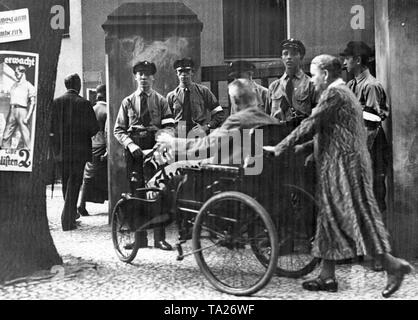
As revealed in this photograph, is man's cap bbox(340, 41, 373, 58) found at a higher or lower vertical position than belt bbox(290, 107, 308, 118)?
higher

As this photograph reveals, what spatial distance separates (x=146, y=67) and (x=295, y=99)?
62.1 inches

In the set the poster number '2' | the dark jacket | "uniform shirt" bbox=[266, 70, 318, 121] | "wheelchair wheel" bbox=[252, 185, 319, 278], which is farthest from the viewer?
the dark jacket

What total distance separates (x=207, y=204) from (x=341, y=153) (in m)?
1.03

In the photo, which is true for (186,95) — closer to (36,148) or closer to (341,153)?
(36,148)

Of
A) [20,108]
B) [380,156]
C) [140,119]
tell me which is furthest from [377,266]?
[20,108]

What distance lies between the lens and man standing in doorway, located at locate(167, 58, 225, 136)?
571 centimetres

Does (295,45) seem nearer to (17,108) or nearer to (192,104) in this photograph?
(192,104)

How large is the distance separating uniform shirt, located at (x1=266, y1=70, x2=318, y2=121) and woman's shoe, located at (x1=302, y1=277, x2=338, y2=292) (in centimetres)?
155

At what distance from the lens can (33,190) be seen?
449 centimetres

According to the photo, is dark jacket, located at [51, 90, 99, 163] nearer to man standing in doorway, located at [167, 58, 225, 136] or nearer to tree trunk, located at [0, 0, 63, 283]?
tree trunk, located at [0, 0, 63, 283]

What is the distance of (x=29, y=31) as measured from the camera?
4.36 m

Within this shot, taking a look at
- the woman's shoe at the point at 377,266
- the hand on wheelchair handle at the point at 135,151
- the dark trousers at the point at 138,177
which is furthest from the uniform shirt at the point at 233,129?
the woman's shoe at the point at 377,266

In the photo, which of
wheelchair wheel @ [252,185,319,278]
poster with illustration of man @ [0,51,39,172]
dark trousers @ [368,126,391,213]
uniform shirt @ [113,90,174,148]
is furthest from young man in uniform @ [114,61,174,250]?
dark trousers @ [368,126,391,213]

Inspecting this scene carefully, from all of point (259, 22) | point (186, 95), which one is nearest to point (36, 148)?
point (186, 95)
